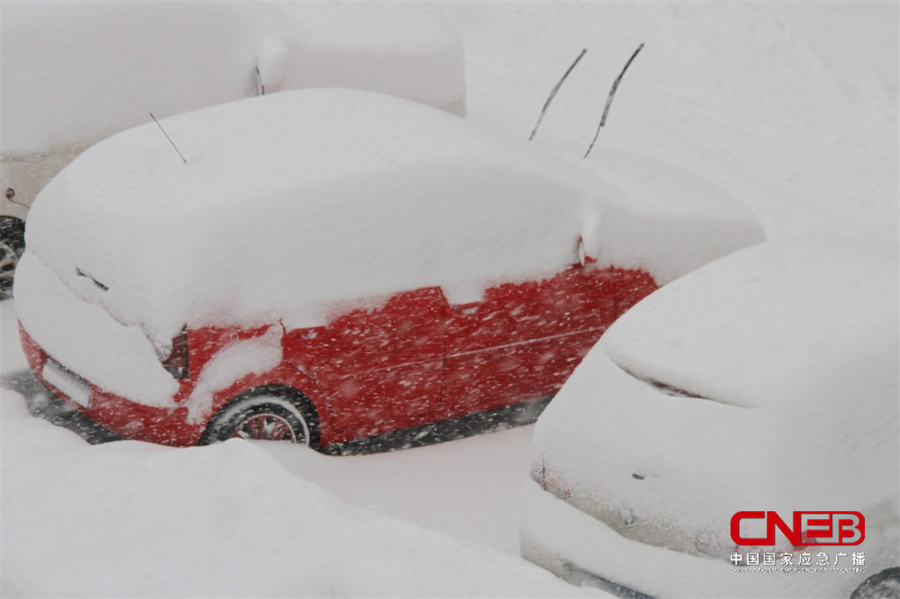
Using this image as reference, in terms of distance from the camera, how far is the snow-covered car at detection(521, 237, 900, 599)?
4.03 metres

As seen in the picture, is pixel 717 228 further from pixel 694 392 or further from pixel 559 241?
pixel 694 392

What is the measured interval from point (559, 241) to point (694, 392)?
1.81 m

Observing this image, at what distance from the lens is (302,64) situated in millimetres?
8445

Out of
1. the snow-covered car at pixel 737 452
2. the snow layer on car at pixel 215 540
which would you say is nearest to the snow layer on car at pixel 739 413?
the snow-covered car at pixel 737 452

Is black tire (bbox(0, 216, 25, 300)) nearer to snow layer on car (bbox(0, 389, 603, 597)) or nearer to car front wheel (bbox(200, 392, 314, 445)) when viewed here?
car front wheel (bbox(200, 392, 314, 445))

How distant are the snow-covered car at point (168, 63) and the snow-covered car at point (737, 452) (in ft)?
13.6

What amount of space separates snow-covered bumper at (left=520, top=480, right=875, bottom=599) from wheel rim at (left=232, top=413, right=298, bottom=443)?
4.70 feet

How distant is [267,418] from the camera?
5.50m

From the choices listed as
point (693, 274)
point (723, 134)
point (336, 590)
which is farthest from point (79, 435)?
point (723, 134)

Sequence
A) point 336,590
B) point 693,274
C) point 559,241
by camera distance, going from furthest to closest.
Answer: point 559,241 < point 693,274 < point 336,590

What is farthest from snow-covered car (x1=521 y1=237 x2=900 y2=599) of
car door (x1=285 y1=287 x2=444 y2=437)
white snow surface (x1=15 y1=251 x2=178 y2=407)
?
white snow surface (x1=15 y1=251 x2=178 y2=407)

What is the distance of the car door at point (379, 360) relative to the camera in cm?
547

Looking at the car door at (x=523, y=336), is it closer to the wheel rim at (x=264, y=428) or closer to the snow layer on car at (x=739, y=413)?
the wheel rim at (x=264, y=428)

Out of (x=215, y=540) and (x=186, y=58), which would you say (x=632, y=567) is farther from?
(x=186, y=58)
